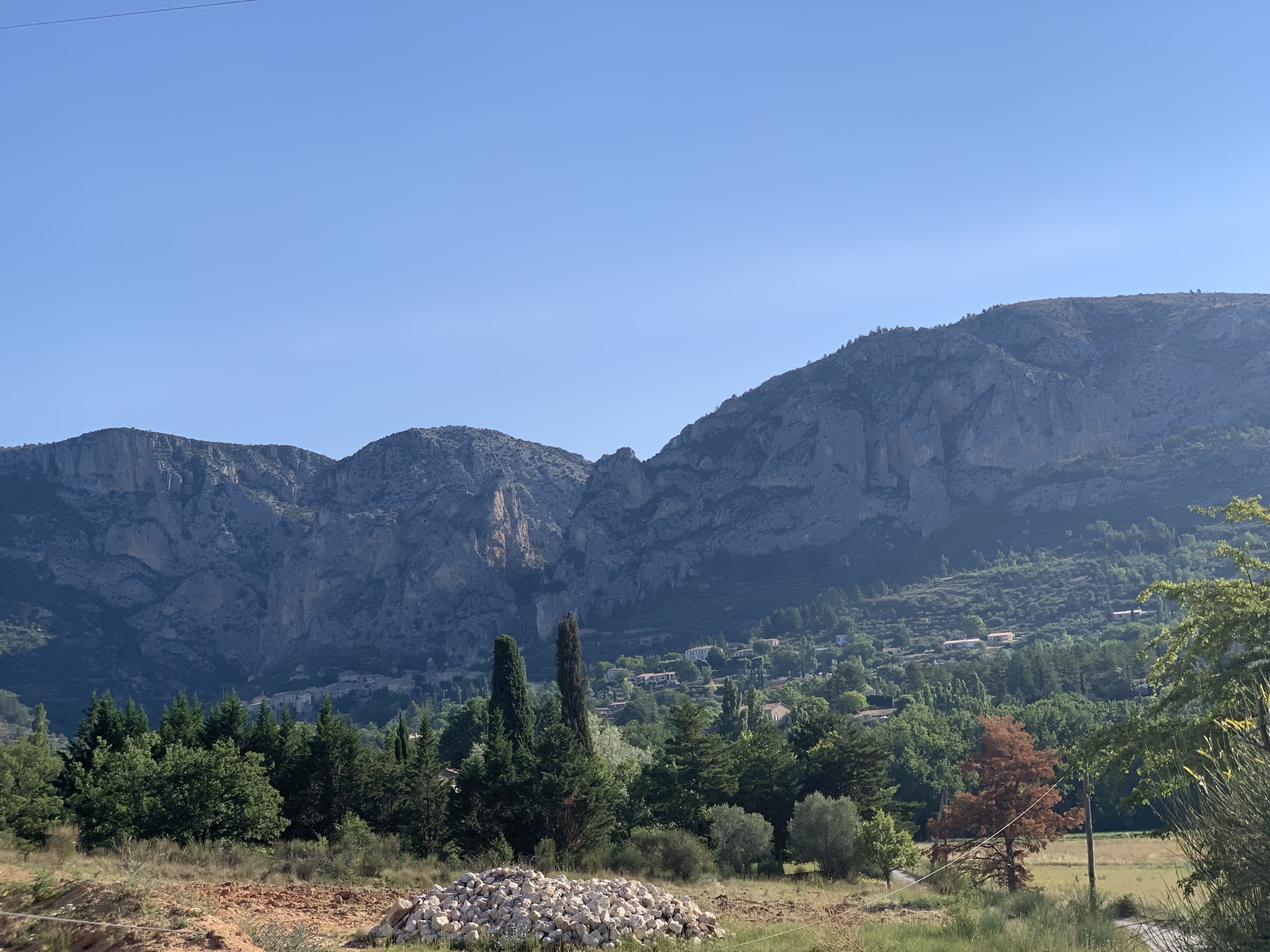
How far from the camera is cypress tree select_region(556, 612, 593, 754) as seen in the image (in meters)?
61.7

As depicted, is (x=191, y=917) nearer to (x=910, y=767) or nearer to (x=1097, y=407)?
(x=910, y=767)

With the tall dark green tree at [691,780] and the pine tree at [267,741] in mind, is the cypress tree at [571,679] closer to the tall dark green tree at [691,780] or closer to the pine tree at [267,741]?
the tall dark green tree at [691,780]

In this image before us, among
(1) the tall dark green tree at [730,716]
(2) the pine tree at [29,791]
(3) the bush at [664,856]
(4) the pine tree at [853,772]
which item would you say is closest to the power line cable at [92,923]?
(2) the pine tree at [29,791]

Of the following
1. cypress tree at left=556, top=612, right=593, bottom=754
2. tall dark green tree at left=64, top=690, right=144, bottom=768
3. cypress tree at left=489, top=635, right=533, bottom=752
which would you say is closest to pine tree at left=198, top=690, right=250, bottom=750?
tall dark green tree at left=64, top=690, right=144, bottom=768

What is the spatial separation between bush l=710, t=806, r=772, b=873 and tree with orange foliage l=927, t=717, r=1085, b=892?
658cm

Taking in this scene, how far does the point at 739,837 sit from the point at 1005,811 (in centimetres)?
1004

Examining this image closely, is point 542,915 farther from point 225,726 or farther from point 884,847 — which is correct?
point 225,726

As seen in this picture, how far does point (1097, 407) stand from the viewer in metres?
187

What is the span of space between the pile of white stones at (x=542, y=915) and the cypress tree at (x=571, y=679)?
1587 inches

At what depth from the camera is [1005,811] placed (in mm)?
33719

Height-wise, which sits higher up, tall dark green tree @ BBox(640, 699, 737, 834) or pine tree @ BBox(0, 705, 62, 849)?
pine tree @ BBox(0, 705, 62, 849)

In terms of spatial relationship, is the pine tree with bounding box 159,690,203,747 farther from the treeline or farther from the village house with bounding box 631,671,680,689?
the village house with bounding box 631,671,680,689

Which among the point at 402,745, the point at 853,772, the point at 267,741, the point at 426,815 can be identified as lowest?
the point at 853,772

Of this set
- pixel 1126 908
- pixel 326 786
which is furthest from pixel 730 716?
pixel 1126 908
